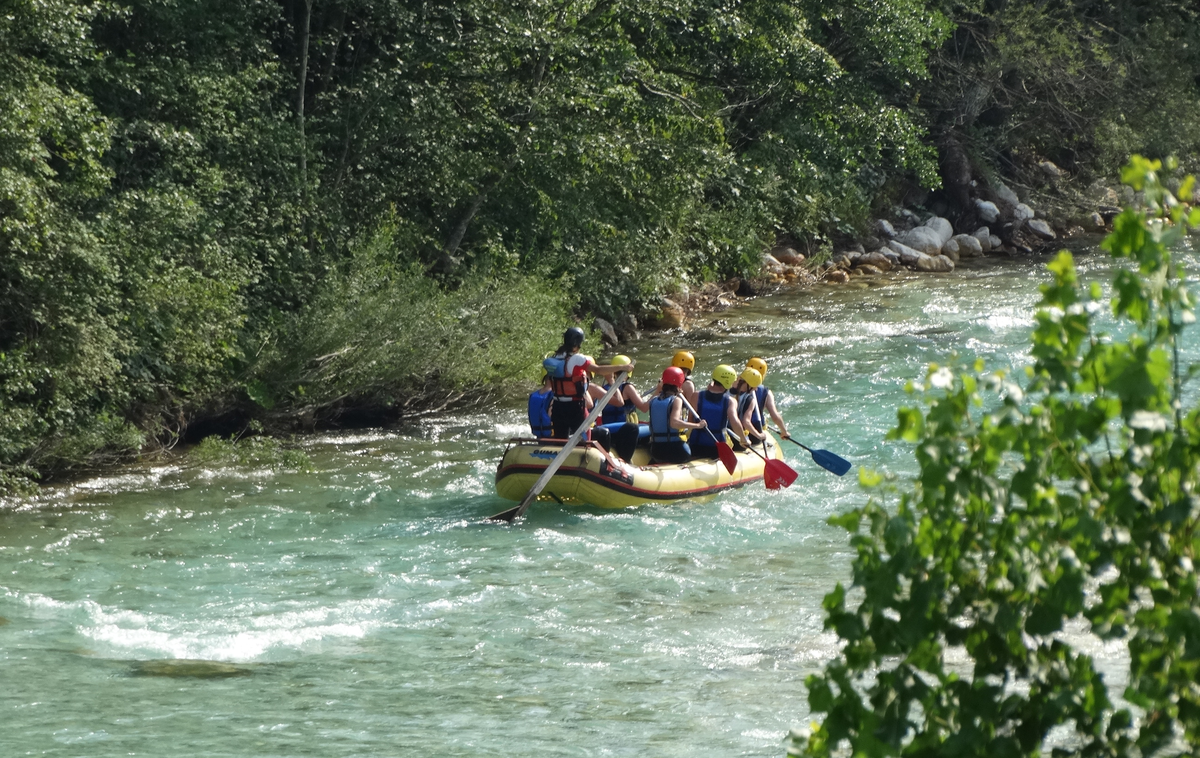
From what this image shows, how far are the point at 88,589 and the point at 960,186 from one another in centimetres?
2223

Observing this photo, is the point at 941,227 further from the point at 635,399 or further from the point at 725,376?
the point at 635,399

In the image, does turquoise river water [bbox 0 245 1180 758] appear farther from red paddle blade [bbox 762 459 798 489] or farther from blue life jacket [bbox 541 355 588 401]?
blue life jacket [bbox 541 355 588 401]

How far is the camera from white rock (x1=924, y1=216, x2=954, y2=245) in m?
25.2

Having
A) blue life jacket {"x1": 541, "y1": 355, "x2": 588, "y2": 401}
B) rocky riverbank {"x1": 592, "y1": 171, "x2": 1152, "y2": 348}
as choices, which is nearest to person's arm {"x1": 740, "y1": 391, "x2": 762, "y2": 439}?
blue life jacket {"x1": 541, "y1": 355, "x2": 588, "y2": 401}

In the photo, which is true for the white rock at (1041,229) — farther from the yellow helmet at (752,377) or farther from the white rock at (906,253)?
the yellow helmet at (752,377)

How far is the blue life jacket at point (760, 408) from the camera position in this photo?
36.7 ft

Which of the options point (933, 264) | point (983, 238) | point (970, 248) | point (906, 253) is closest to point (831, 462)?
point (933, 264)

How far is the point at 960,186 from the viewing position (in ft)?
88.3

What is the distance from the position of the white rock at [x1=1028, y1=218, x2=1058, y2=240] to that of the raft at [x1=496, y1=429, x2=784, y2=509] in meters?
18.3

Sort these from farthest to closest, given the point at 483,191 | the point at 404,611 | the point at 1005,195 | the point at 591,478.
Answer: the point at 1005,195 < the point at 483,191 < the point at 591,478 < the point at 404,611

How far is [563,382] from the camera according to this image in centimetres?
1064

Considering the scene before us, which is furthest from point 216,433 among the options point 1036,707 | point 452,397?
point 1036,707

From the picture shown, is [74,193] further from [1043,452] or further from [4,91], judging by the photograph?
[1043,452]

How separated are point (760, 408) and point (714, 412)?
0.55m
